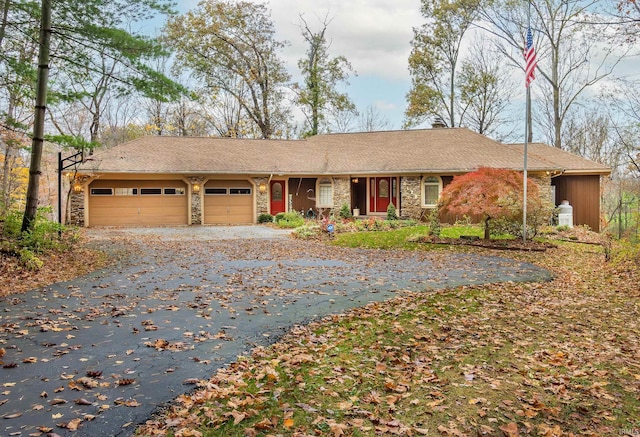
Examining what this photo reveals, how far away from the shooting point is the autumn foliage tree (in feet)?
41.5

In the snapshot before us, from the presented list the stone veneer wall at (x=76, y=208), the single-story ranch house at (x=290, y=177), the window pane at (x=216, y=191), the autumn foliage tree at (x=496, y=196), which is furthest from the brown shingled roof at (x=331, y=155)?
the autumn foliage tree at (x=496, y=196)

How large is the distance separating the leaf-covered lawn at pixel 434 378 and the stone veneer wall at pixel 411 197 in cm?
1429

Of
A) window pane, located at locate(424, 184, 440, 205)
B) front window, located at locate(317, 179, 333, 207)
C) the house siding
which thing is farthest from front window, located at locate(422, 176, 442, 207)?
the house siding

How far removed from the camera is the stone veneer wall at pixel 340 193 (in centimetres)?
2158

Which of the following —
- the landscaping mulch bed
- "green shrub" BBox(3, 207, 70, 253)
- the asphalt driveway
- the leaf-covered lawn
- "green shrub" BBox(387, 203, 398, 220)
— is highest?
"green shrub" BBox(387, 203, 398, 220)

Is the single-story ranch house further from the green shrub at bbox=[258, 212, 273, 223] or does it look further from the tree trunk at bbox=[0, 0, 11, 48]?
the tree trunk at bbox=[0, 0, 11, 48]

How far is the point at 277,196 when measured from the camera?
22062mm

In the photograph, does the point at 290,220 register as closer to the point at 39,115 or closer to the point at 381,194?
the point at 381,194

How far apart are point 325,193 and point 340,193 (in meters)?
0.90

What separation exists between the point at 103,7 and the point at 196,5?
70.7 ft

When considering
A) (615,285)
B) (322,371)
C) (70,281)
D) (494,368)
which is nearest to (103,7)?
(70,281)

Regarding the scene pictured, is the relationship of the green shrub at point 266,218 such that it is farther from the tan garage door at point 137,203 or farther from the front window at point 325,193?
the tan garage door at point 137,203

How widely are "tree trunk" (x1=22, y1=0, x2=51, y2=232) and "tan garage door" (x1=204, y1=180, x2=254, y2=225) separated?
35.7 feet

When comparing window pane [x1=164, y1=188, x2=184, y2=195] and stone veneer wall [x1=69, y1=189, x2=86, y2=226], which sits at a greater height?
window pane [x1=164, y1=188, x2=184, y2=195]
